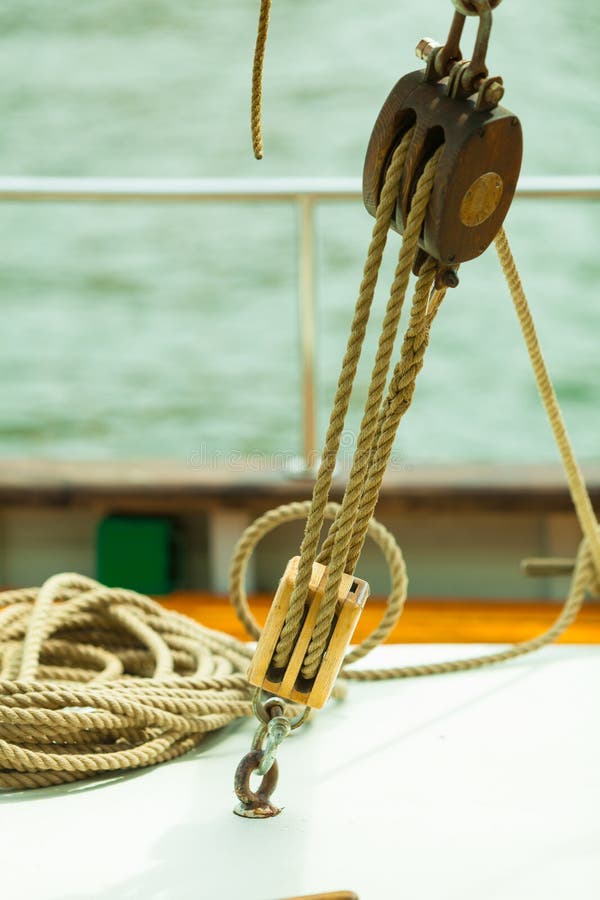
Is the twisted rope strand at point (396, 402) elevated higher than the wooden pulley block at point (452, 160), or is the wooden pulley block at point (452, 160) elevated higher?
the wooden pulley block at point (452, 160)

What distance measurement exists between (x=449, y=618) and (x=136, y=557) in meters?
0.52

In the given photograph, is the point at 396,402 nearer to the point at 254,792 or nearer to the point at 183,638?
the point at 254,792

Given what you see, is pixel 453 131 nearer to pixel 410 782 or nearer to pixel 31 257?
pixel 410 782

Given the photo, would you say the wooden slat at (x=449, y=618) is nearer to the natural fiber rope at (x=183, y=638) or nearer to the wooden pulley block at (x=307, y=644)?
the natural fiber rope at (x=183, y=638)

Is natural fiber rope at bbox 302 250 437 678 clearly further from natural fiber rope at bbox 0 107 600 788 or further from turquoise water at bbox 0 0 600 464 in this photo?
turquoise water at bbox 0 0 600 464

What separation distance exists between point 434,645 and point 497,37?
36.1ft

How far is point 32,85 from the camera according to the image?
12219 millimetres

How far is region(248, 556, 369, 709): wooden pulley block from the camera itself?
1.02m

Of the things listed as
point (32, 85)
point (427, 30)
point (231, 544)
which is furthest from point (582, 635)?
point (32, 85)

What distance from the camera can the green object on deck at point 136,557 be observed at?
199cm

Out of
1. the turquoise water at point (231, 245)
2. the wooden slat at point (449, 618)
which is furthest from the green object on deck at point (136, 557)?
the turquoise water at point (231, 245)

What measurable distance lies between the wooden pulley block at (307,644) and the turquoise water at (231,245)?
530cm

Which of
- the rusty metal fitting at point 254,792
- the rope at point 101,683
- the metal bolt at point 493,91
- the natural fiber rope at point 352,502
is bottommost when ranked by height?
the rope at point 101,683

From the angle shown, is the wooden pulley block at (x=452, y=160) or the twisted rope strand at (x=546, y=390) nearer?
the wooden pulley block at (x=452, y=160)
